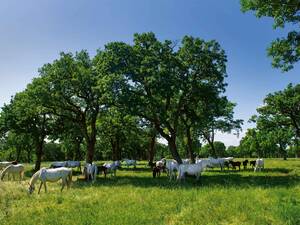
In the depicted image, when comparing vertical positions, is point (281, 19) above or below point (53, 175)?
above

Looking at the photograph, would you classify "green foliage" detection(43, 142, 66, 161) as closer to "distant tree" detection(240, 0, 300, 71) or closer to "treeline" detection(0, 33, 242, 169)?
"treeline" detection(0, 33, 242, 169)

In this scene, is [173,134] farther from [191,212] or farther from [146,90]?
[191,212]

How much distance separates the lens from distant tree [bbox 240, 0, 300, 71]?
1950 centimetres

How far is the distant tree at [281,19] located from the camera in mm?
19503

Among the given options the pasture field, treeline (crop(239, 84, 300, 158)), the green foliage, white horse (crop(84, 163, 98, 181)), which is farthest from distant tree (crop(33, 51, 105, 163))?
the green foliage

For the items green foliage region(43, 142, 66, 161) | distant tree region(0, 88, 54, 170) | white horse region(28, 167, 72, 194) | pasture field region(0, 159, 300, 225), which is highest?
distant tree region(0, 88, 54, 170)

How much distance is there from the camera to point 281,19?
2003cm

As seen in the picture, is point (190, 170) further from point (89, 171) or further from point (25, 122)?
point (25, 122)

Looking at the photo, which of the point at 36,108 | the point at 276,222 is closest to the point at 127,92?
the point at 36,108

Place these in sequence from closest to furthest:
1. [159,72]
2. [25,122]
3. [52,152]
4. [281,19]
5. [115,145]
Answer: [281,19] → [159,72] → [25,122] → [115,145] → [52,152]

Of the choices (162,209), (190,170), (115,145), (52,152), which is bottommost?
(162,209)

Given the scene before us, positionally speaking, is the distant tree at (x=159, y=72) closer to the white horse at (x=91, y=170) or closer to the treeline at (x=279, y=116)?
the white horse at (x=91, y=170)

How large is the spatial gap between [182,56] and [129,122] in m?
13.2

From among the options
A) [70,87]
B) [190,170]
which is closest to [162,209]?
[190,170]
